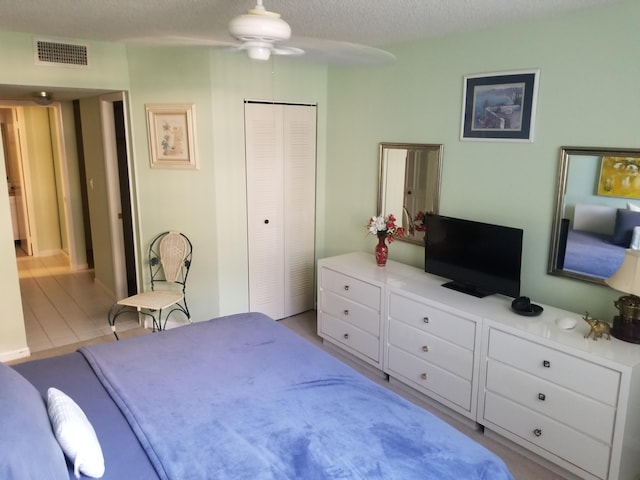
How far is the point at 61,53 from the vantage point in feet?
12.1

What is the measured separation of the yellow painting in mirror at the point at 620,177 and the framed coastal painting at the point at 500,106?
0.48 meters

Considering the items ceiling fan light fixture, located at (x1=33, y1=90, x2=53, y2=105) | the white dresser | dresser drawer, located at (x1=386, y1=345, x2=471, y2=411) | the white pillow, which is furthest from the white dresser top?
ceiling fan light fixture, located at (x1=33, y1=90, x2=53, y2=105)

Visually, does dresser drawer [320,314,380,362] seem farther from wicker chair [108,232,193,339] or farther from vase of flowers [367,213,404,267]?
wicker chair [108,232,193,339]

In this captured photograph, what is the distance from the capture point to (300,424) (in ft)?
6.19

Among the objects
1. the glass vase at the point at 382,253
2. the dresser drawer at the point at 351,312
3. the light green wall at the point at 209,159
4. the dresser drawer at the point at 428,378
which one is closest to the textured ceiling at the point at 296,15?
the light green wall at the point at 209,159

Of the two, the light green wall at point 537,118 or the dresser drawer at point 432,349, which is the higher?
the light green wall at point 537,118

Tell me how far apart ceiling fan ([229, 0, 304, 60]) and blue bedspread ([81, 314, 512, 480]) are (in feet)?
4.61

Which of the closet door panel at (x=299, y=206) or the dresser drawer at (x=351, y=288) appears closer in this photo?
the dresser drawer at (x=351, y=288)

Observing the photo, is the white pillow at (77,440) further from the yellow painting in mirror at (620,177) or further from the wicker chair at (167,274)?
the yellow painting in mirror at (620,177)

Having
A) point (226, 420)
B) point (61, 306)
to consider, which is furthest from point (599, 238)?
point (61, 306)

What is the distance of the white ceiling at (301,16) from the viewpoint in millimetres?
2510

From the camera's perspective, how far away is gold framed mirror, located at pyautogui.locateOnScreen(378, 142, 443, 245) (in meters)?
3.63

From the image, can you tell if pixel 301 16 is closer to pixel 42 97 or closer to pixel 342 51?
pixel 342 51

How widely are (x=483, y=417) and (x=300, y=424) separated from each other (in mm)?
1480
